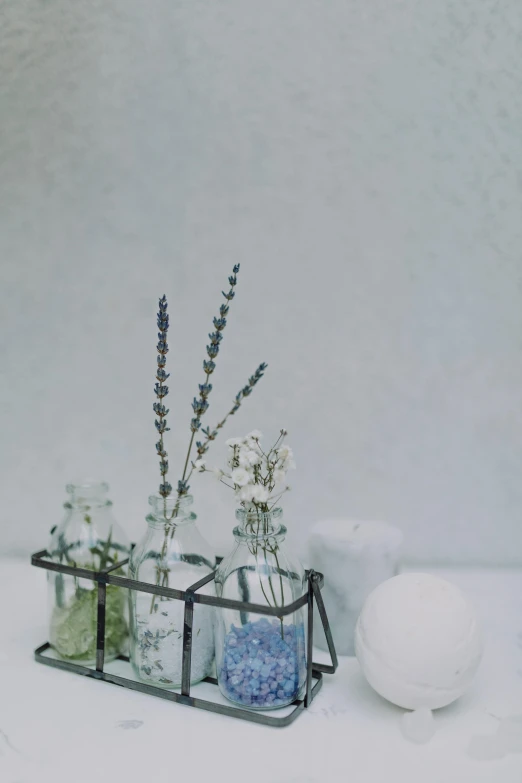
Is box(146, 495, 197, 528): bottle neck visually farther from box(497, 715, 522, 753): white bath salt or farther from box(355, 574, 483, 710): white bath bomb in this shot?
box(497, 715, 522, 753): white bath salt

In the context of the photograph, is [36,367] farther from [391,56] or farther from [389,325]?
[391,56]

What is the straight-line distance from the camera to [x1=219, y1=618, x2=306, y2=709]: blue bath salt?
0.63 m

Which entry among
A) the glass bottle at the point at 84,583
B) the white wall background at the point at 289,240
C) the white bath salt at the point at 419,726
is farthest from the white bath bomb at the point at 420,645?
the white wall background at the point at 289,240

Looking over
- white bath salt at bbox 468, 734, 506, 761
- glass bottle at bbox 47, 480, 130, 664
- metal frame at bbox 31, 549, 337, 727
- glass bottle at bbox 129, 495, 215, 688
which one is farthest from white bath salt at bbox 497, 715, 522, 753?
glass bottle at bbox 47, 480, 130, 664

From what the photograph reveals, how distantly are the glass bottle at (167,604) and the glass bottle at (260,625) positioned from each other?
31mm

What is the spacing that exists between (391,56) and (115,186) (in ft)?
1.33

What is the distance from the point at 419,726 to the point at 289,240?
614 mm

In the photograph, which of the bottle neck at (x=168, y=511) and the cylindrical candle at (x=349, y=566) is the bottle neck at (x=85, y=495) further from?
the cylindrical candle at (x=349, y=566)

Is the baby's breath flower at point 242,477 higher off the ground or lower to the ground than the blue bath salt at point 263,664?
higher

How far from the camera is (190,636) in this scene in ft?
2.14

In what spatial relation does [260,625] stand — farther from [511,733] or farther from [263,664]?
[511,733]

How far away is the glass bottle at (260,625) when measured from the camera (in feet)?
2.07

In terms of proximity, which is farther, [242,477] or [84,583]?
[84,583]

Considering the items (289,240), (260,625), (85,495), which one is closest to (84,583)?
(85,495)
